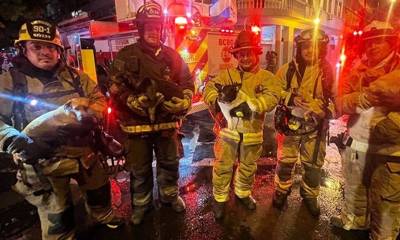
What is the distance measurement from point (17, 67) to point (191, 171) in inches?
108

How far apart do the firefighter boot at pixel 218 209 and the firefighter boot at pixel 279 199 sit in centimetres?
63

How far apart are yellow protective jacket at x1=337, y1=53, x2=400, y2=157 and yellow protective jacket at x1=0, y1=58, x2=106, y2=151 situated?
2.21 meters

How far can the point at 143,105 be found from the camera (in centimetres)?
280

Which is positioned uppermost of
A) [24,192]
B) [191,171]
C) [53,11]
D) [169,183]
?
[53,11]

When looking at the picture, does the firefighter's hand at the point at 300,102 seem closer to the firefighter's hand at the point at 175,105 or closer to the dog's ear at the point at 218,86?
the dog's ear at the point at 218,86

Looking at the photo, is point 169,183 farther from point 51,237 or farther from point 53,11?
point 53,11

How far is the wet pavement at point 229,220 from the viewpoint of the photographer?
115 inches

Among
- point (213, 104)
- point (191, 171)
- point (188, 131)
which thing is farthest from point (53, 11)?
point (213, 104)

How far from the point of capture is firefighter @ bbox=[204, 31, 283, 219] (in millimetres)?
2955

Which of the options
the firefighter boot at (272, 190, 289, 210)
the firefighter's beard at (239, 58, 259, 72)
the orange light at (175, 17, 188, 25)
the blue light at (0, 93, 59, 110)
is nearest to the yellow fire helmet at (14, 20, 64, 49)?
the blue light at (0, 93, 59, 110)

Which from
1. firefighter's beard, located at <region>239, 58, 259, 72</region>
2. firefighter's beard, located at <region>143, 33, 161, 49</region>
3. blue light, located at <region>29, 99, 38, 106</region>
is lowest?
blue light, located at <region>29, 99, 38, 106</region>

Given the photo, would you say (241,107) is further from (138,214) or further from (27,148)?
(27,148)

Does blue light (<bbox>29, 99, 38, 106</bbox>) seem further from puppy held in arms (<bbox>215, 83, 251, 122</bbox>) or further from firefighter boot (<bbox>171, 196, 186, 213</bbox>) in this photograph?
firefighter boot (<bbox>171, 196, 186, 213</bbox>)

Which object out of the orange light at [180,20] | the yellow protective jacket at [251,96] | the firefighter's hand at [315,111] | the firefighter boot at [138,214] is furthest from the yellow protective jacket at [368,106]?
the orange light at [180,20]
